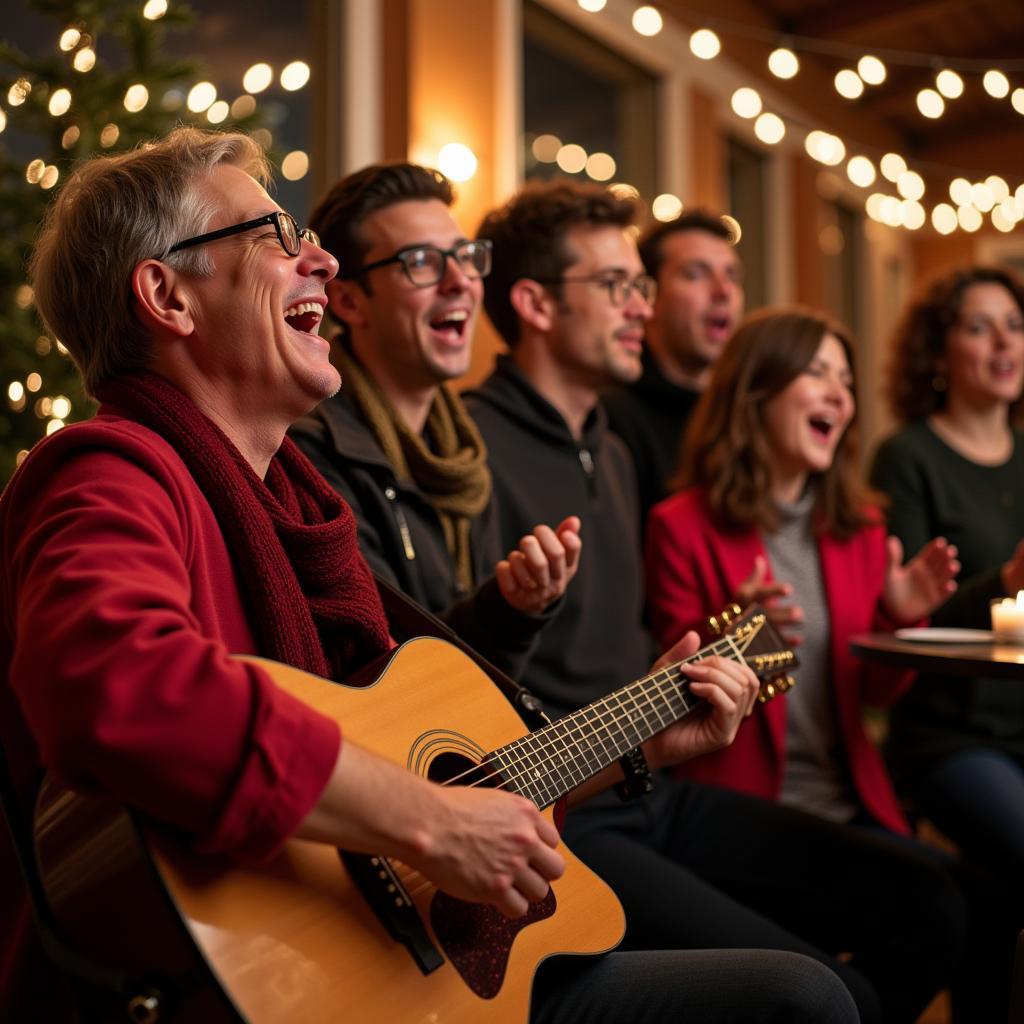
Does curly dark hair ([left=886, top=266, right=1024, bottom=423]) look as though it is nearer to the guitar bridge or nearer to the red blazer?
the red blazer

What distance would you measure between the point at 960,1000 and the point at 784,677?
101 centimetres

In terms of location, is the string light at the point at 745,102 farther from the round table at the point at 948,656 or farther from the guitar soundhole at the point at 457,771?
the guitar soundhole at the point at 457,771

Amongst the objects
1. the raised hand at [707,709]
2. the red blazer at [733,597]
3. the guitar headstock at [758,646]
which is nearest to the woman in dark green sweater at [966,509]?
the red blazer at [733,597]

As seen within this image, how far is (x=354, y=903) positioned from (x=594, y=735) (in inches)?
17.8

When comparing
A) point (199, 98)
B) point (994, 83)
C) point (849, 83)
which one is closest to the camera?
point (199, 98)

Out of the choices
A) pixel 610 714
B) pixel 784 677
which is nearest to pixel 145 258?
pixel 610 714

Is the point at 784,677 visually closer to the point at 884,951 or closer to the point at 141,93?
the point at 884,951

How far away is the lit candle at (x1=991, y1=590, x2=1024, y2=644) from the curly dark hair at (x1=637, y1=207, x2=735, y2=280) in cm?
185

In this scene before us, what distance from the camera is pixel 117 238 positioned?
1.29 m

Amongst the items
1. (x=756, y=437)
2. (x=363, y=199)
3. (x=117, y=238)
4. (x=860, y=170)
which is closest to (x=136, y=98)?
(x=363, y=199)

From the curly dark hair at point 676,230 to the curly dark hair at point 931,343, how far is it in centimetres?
68

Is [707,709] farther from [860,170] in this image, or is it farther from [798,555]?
[860,170]

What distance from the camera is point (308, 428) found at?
1886 mm

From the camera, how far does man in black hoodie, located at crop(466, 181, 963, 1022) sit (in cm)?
182
